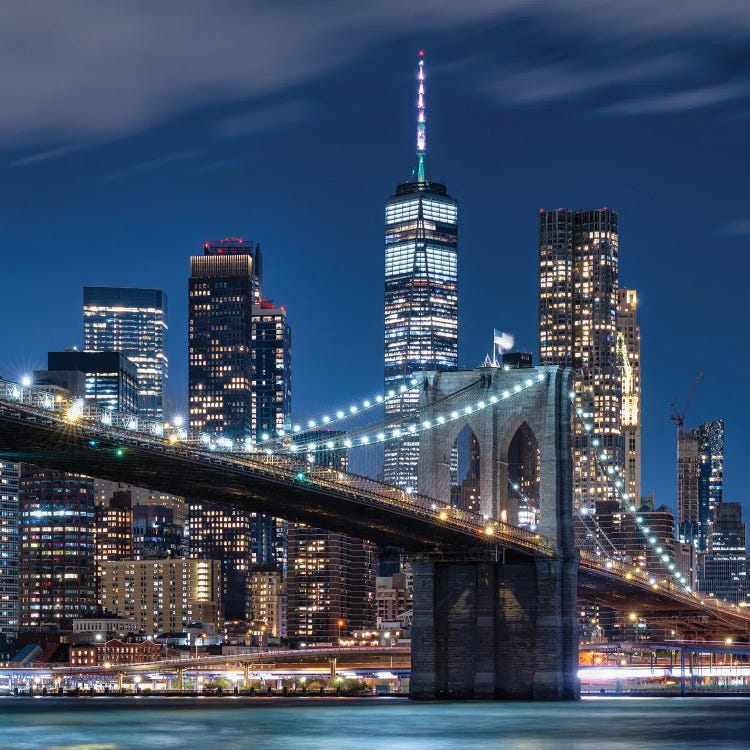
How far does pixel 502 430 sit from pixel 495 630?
1032cm

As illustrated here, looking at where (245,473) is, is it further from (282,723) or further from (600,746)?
(600,746)

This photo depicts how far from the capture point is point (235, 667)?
454 feet

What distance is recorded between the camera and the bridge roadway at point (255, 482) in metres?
66.6

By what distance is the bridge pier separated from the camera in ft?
→ 290

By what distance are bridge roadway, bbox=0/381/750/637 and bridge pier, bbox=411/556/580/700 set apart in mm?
1215

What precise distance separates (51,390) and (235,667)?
72388 millimetres

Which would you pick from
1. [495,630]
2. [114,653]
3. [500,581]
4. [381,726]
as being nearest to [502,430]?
[500,581]

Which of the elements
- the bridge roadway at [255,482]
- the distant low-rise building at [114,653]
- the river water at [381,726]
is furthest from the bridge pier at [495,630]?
the distant low-rise building at [114,653]

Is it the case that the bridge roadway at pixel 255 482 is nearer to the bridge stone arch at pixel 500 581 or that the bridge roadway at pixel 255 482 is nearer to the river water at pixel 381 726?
the bridge stone arch at pixel 500 581

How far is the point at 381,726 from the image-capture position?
70.9 m

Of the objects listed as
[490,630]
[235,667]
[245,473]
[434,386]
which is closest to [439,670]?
[490,630]

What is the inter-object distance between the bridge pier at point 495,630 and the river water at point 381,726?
2.16 meters

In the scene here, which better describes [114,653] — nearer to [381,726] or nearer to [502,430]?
[502,430]

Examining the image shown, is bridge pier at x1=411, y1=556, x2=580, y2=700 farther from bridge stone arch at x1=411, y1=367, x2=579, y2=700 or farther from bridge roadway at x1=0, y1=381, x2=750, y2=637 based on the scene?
bridge roadway at x1=0, y1=381, x2=750, y2=637
